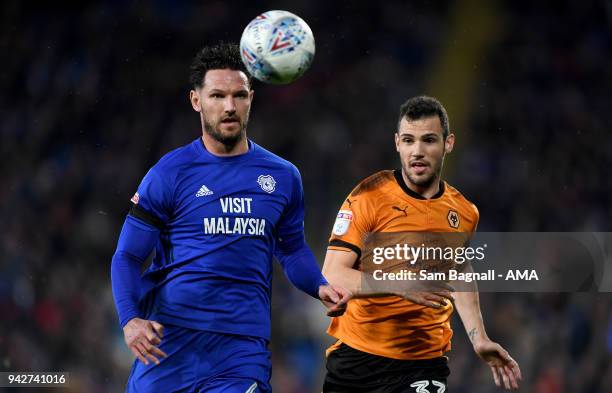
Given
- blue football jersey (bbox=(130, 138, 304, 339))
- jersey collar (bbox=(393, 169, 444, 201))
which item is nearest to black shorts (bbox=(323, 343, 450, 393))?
blue football jersey (bbox=(130, 138, 304, 339))

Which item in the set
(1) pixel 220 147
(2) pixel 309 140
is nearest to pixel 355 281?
(1) pixel 220 147

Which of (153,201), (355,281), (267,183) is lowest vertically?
(355,281)

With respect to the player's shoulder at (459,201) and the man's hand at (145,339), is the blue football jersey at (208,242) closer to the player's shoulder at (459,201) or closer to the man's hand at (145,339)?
the man's hand at (145,339)

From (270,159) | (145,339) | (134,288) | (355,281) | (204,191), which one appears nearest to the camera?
(145,339)

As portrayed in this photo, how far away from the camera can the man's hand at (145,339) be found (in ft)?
14.2

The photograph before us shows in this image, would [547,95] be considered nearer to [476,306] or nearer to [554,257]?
[554,257]

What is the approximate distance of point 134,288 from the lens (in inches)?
181

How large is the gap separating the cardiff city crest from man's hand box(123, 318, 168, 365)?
91 centimetres

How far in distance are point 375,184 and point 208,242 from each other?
4.18 feet

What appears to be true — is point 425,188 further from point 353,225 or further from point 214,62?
point 214,62

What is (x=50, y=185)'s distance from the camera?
1220 centimetres

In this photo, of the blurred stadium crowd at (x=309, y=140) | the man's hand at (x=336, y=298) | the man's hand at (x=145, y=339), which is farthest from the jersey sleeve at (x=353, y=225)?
the blurred stadium crowd at (x=309, y=140)

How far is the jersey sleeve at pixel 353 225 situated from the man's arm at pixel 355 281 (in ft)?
0.14

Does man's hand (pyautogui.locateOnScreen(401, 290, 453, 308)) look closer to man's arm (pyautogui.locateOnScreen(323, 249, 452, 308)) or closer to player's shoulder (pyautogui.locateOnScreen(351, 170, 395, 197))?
man's arm (pyautogui.locateOnScreen(323, 249, 452, 308))
